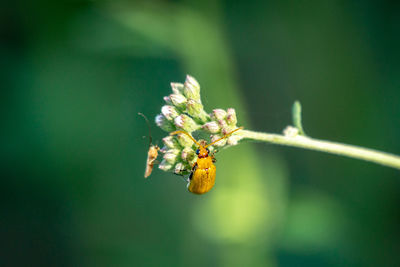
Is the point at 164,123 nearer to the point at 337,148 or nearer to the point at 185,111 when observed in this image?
the point at 185,111

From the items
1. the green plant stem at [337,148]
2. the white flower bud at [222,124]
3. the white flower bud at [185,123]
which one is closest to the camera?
the green plant stem at [337,148]

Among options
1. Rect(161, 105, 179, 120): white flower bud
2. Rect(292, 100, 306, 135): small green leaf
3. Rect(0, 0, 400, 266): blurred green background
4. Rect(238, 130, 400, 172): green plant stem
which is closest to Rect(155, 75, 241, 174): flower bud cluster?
Rect(161, 105, 179, 120): white flower bud

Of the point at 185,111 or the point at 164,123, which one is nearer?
the point at 185,111

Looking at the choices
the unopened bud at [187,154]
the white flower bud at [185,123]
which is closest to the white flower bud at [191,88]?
the white flower bud at [185,123]

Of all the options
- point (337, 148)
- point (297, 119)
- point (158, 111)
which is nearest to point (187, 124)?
point (297, 119)

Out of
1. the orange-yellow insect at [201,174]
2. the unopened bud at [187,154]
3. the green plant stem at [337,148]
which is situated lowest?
the orange-yellow insect at [201,174]

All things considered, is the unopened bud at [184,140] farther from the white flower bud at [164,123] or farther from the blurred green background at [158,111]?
the blurred green background at [158,111]
